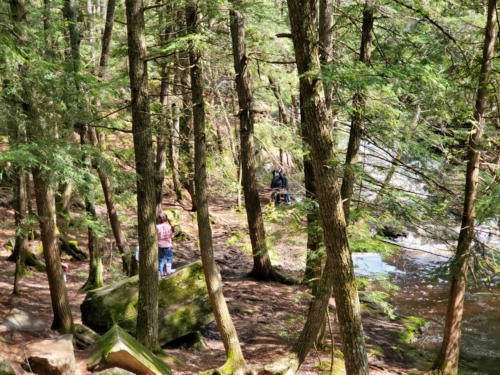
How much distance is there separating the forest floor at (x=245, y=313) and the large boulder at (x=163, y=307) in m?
0.56

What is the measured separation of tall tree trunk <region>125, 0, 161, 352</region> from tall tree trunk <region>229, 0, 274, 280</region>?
4257 millimetres

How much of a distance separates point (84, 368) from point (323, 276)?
4.23 m

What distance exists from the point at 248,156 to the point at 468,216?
20.8 feet

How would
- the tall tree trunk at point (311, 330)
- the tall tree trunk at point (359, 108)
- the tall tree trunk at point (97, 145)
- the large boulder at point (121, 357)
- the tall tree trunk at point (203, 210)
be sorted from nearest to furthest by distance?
the large boulder at point (121, 357) → the tall tree trunk at point (359, 108) → the tall tree trunk at point (311, 330) → the tall tree trunk at point (203, 210) → the tall tree trunk at point (97, 145)

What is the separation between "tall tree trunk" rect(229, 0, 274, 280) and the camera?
12867mm

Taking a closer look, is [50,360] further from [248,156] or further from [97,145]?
[248,156]

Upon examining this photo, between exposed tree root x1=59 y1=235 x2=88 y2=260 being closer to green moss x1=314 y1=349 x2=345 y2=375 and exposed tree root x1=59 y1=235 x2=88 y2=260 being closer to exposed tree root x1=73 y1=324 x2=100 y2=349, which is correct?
exposed tree root x1=73 y1=324 x2=100 y2=349

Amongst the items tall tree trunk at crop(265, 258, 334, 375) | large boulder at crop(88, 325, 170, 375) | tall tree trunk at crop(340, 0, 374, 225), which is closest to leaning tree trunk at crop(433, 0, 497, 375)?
tall tree trunk at crop(340, 0, 374, 225)

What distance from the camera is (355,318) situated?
21.1 feet

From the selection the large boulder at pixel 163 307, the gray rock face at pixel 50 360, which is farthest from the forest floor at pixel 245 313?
the large boulder at pixel 163 307

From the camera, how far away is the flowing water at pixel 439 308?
442 inches

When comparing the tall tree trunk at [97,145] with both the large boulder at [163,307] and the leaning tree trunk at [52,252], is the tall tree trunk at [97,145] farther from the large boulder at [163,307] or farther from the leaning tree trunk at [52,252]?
the leaning tree trunk at [52,252]

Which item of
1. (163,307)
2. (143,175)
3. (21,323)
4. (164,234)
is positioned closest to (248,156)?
(164,234)

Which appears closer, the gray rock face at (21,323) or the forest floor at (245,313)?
the gray rock face at (21,323)
